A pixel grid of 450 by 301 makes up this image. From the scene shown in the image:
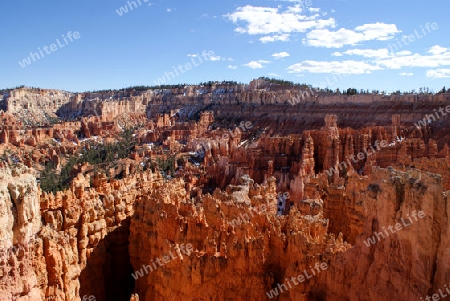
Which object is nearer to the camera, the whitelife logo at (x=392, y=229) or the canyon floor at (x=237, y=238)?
the whitelife logo at (x=392, y=229)

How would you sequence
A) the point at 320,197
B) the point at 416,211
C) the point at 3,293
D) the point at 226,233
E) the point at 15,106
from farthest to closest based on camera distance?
1. the point at 15,106
2. the point at 320,197
3. the point at 226,233
4. the point at 3,293
5. the point at 416,211

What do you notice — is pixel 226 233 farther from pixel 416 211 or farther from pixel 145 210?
pixel 416 211

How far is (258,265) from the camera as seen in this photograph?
35.8 feet

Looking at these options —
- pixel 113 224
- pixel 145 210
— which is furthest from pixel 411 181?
pixel 113 224

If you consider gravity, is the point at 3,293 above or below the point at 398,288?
below

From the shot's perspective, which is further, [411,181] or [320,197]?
[320,197]

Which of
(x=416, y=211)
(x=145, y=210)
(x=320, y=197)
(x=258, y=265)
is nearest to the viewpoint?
(x=416, y=211)

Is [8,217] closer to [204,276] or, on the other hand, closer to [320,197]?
[204,276]

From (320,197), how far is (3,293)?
1381 centimetres

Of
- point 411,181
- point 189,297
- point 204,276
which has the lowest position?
point 189,297

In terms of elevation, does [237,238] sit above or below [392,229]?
→ below

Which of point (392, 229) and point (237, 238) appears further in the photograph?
point (237, 238)

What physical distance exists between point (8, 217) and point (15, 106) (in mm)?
118544

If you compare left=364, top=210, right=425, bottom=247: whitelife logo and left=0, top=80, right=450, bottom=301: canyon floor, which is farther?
left=0, top=80, right=450, bottom=301: canyon floor
